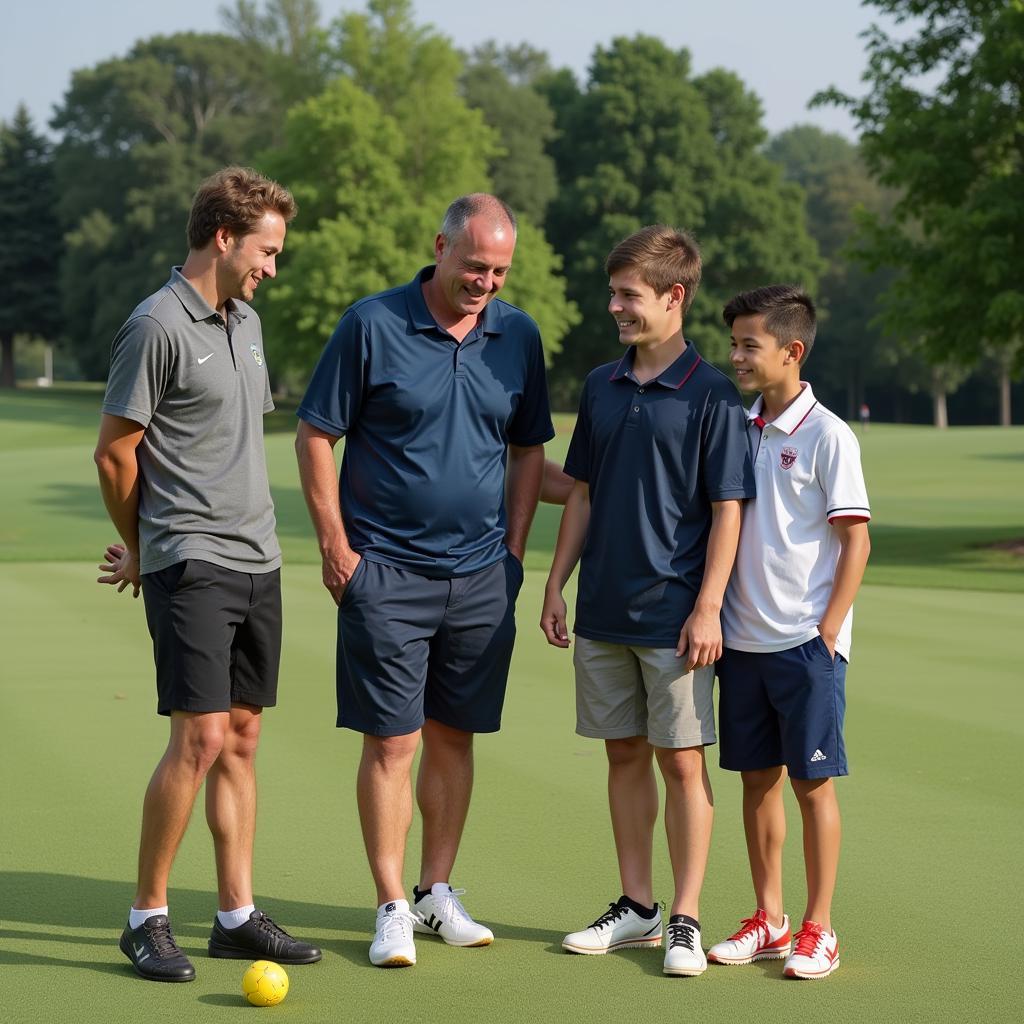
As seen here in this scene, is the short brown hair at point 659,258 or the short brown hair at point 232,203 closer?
the short brown hair at point 232,203

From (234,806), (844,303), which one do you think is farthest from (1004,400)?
(234,806)

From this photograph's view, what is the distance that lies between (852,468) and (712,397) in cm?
44

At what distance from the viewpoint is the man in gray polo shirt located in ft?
13.3

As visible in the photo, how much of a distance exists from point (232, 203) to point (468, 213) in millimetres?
671

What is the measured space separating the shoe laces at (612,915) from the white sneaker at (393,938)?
53cm

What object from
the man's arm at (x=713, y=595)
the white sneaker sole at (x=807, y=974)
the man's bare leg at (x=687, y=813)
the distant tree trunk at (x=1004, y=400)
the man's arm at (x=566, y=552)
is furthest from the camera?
the distant tree trunk at (x=1004, y=400)

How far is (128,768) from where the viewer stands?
6.22 m

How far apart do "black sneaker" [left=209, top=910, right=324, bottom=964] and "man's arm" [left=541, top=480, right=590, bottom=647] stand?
1136 mm

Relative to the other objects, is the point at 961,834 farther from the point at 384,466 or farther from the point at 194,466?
the point at 194,466

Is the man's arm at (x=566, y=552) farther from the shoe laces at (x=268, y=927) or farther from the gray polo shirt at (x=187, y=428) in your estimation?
the shoe laces at (x=268, y=927)

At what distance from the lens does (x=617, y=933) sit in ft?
13.9

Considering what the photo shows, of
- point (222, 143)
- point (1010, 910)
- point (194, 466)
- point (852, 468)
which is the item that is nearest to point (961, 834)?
point (1010, 910)

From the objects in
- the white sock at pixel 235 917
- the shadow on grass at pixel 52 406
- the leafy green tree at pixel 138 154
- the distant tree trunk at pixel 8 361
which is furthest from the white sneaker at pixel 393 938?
the distant tree trunk at pixel 8 361

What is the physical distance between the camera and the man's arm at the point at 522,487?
4.69 meters
